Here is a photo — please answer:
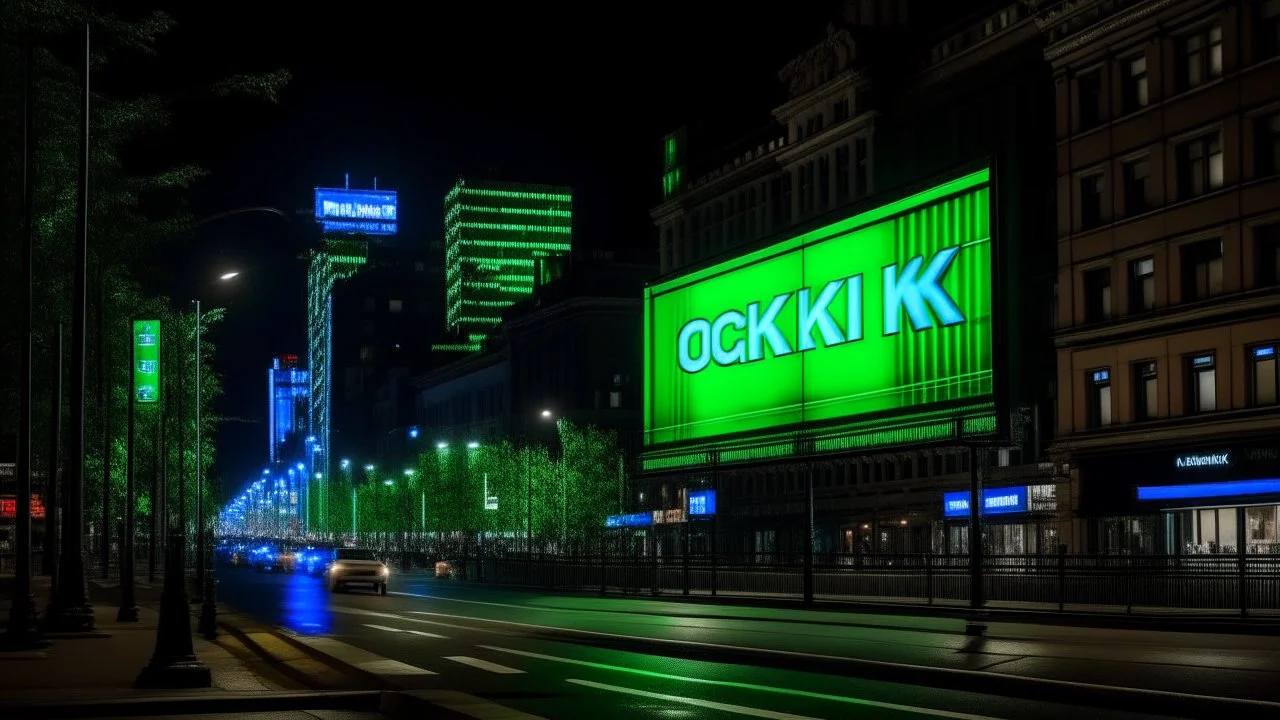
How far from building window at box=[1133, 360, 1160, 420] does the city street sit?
23.3 m

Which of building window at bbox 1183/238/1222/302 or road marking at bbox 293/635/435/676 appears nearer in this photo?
road marking at bbox 293/635/435/676

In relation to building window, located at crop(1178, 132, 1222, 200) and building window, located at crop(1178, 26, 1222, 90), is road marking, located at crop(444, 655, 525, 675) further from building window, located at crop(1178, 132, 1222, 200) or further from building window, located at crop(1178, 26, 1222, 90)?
building window, located at crop(1178, 26, 1222, 90)

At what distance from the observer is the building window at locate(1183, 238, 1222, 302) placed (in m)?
53.5

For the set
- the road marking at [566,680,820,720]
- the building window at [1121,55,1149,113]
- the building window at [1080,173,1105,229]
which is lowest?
the road marking at [566,680,820,720]

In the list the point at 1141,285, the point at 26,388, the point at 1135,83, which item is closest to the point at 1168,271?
the point at 1141,285

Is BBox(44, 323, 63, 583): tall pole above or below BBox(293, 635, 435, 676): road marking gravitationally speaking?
above

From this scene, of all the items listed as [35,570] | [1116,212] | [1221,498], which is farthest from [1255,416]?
[35,570]

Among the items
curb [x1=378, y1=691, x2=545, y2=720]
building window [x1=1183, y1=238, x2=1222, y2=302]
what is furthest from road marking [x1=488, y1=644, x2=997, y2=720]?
building window [x1=1183, y1=238, x2=1222, y2=302]

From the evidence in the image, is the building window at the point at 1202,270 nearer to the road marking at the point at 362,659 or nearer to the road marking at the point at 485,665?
the road marking at the point at 362,659

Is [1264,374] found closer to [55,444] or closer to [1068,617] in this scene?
[1068,617]

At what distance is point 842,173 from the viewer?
88375 mm

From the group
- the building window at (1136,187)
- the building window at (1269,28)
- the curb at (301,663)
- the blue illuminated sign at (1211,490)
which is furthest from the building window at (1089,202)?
the curb at (301,663)

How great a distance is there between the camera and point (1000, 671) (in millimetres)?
19391

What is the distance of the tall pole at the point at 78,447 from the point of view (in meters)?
25.9
